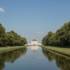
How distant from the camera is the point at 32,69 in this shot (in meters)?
22.0

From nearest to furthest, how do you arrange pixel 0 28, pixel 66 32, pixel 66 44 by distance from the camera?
pixel 0 28 → pixel 66 32 → pixel 66 44

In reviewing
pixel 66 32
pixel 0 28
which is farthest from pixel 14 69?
pixel 66 32

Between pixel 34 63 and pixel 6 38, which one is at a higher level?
pixel 6 38

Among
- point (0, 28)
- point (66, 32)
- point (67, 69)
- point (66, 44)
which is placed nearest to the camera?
point (67, 69)

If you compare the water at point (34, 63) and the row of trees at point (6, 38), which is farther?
the row of trees at point (6, 38)

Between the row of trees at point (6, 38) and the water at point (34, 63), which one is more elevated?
the row of trees at point (6, 38)

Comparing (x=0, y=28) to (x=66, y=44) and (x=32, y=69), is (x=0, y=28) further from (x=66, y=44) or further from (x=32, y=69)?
(x=32, y=69)

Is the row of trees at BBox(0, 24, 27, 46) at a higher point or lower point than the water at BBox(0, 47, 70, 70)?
higher

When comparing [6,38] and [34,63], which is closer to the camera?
[34,63]

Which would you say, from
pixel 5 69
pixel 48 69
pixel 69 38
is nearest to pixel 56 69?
pixel 48 69

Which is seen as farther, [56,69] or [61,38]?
[61,38]

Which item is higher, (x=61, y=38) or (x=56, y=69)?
(x=61, y=38)

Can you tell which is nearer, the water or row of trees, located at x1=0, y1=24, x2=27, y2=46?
the water

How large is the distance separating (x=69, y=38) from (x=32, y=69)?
58578mm
